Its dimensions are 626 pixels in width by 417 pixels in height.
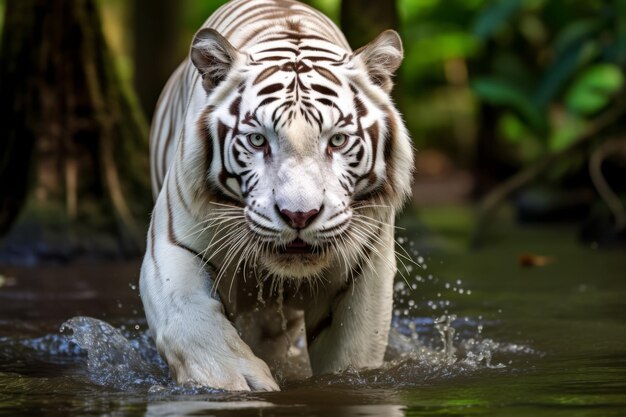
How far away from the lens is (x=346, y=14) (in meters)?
8.95

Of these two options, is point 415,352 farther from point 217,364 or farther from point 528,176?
point 528,176

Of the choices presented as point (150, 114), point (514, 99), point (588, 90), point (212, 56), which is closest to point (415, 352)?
point (212, 56)

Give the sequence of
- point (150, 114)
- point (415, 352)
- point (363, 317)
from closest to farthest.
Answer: point (363, 317), point (415, 352), point (150, 114)

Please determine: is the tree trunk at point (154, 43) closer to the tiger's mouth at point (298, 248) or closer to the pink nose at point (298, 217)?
the tiger's mouth at point (298, 248)

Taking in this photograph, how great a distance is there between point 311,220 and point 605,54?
7.41 metres

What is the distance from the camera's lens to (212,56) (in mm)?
4270

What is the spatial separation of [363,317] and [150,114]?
9096 mm

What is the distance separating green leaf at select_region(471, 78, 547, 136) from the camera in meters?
13.5

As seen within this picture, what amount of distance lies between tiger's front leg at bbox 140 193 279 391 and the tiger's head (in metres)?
0.24

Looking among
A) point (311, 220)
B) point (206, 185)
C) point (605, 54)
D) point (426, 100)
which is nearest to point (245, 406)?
point (311, 220)

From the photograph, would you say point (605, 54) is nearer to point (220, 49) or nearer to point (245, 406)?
point (220, 49)

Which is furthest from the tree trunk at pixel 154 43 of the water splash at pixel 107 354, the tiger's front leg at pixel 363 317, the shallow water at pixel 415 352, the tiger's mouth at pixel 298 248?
the tiger's mouth at pixel 298 248

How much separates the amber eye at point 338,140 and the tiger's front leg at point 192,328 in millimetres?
640

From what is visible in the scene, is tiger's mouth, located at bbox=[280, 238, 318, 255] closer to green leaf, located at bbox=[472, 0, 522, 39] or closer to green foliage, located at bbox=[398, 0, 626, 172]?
green foliage, located at bbox=[398, 0, 626, 172]
